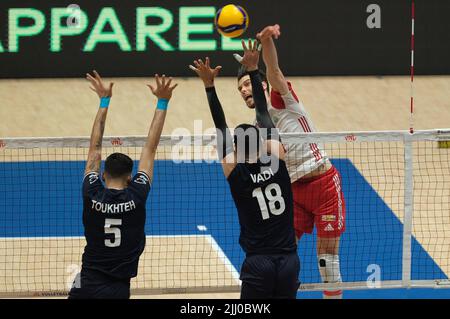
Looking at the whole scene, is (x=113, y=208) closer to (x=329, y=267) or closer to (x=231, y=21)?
(x=329, y=267)

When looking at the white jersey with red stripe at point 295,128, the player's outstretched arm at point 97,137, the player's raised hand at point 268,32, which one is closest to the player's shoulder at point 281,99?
the white jersey with red stripe at point 295,128

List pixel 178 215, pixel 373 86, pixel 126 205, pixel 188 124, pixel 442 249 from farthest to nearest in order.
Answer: pixel 373 86
pixel 188 124
pixel 178 215
pixel 442 249
pixel 126 205

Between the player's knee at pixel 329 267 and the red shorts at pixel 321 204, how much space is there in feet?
0.87

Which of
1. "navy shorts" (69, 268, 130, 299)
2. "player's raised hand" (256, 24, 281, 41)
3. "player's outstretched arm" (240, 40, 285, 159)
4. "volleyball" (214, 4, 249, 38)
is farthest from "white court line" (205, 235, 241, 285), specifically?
"navy shorts" (69, 268, 130, 299)

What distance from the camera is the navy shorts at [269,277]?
8539 millimetres

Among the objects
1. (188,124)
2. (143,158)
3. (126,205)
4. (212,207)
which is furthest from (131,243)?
(188,124)

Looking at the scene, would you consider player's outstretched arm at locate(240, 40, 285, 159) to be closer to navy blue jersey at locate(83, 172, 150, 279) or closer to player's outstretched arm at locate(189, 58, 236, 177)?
player's outstretched arm at locate(189, 58, 236, 177)

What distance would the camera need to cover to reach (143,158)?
8734 millimetres

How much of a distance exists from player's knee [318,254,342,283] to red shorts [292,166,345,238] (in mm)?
266

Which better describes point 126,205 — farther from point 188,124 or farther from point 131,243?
point 188,124

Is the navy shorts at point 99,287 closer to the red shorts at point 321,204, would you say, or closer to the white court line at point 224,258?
the red shorts at point 321,204

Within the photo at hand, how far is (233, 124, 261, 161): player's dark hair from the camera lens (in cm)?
854

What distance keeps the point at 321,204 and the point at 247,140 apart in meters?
2.32

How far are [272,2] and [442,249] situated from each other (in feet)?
30.0
